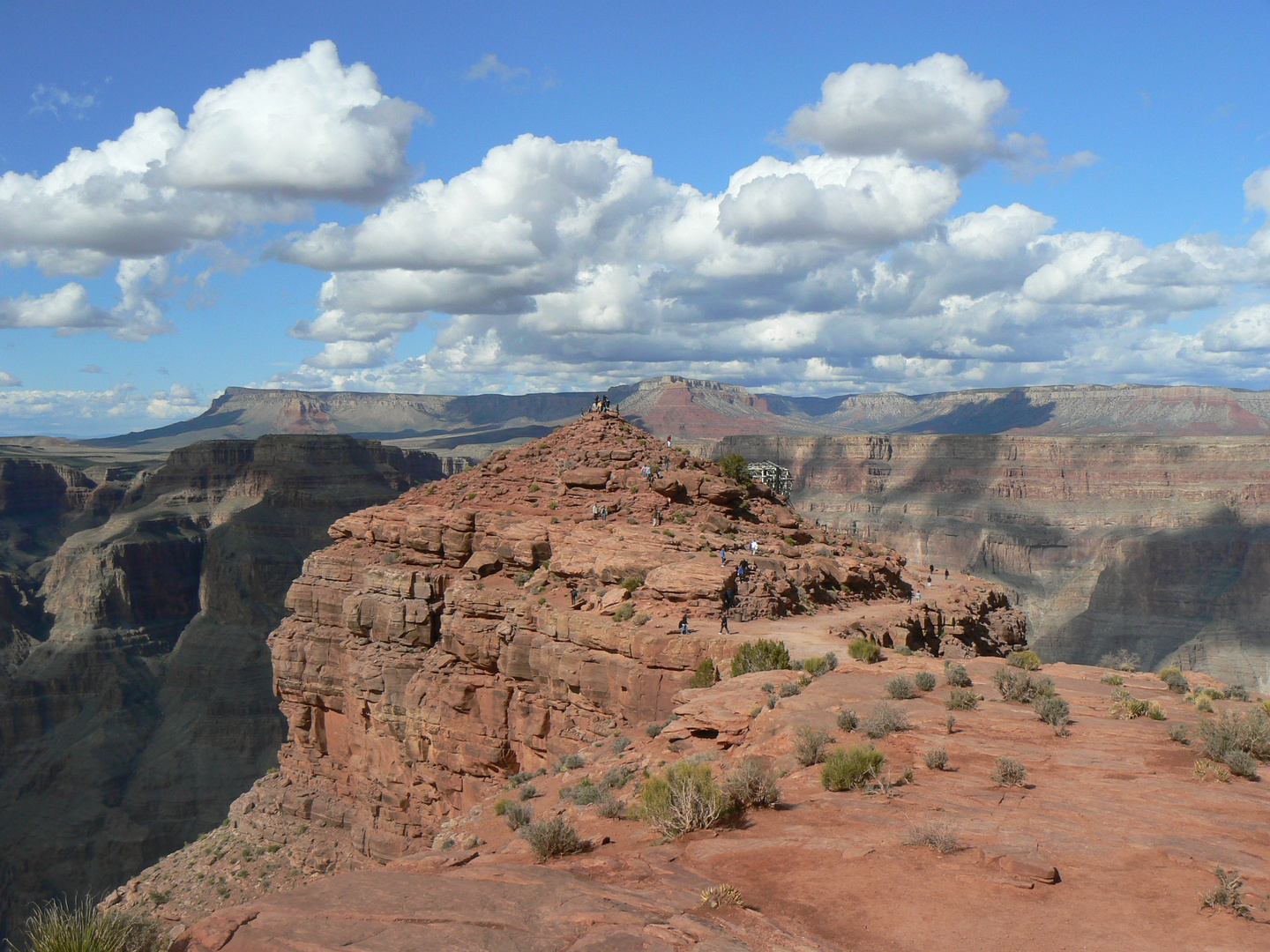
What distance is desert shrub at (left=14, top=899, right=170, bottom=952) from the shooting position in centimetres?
812

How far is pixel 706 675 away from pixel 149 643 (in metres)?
99.9

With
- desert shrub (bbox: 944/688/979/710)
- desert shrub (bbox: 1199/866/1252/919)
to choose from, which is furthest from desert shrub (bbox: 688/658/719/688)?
desert shrub (bbox: 1199/866/1252/919)

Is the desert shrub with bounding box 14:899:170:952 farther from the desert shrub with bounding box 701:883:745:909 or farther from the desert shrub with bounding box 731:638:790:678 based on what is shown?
the desert shrub with bounding box 731:638:790:678

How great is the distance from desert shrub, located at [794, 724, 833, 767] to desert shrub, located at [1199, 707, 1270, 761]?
6.08 m

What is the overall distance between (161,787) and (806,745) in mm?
78017

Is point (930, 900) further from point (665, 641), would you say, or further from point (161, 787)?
point (161, 787)

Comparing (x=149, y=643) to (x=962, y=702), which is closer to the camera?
(x=962, y=702)

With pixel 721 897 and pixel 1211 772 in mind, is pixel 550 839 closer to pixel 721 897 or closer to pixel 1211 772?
pixel 721 897

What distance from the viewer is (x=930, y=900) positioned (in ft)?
32.3

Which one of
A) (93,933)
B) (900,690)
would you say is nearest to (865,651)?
(900,690)

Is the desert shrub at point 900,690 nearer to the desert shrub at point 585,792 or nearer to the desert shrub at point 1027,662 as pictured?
the desert shrub at point 1027,662

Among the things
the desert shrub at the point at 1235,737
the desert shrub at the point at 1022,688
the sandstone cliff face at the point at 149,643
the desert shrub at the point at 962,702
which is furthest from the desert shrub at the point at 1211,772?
the sandstone cliff face at the point at 149,643

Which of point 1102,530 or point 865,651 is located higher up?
point 865,651

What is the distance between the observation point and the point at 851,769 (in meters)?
13.5
